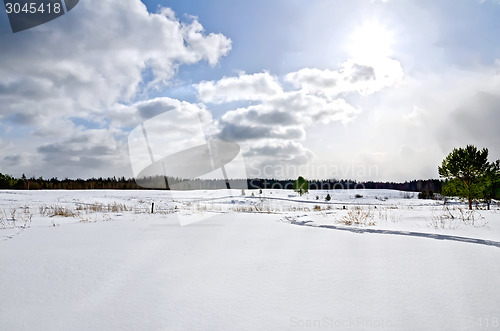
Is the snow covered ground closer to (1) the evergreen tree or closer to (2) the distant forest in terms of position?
(1) the evergreen tree

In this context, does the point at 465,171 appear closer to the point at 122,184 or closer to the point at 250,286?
the point at 250,286

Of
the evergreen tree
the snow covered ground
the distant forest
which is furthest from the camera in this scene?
the distant forest

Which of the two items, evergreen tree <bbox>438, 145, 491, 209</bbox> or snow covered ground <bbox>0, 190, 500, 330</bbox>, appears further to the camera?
evergreen tree <bbox>438, 145, 491, 209</bbox>

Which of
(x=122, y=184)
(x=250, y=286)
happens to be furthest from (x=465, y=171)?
(x=122, y=184)

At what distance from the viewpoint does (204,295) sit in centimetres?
321

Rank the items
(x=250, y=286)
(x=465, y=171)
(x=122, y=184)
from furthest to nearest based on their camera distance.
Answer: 1. (x=122, y=184)
2. (x=465, y=171)
3. (x=250, y=286)

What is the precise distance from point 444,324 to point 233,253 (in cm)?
334

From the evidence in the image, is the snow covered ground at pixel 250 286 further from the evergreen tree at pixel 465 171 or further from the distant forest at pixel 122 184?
the distant forest at pixel 122 184

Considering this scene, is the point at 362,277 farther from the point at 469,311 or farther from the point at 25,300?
the point at 25,300

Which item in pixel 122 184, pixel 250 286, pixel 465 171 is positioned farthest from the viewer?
pixel 122 184

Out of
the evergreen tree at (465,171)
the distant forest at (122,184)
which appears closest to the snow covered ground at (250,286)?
the evergreen tree at (465,171)

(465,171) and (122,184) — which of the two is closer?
(465,171)

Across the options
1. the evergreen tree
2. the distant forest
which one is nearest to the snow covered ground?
the evergreen tree

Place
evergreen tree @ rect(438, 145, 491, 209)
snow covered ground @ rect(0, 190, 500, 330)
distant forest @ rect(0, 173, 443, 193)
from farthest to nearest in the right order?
distant forest @ rect(0, 173, 443, 193) < evergreen tree @ rect(438, 145, 491, 209) < snow covered ground @ rect(0, 190, 500, 330)
